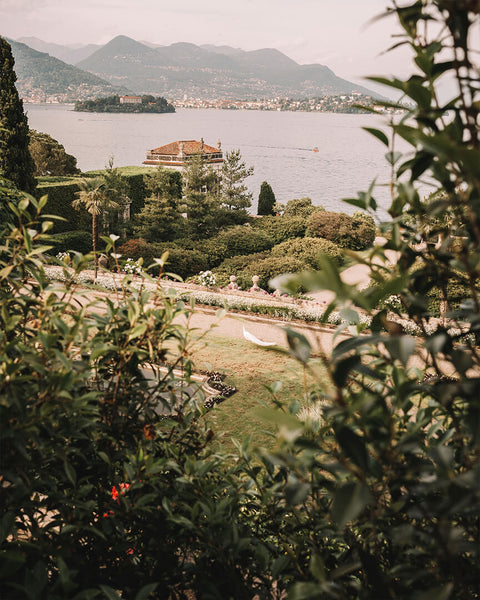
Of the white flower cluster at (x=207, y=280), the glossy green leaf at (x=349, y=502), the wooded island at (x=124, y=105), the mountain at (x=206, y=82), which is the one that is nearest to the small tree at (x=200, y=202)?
the white flower cluster at (x=207, y=280)

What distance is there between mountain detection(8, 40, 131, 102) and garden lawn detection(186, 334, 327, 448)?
117994mm

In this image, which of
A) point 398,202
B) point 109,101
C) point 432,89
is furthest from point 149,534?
point 109,101

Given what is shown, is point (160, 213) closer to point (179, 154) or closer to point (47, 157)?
point (47, 157)

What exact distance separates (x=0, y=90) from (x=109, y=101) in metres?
87.9

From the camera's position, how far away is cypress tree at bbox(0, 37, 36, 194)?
15.3m

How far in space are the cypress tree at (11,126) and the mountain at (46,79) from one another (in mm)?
107001

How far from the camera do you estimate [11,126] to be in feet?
51.6

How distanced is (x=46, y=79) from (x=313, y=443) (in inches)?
5216

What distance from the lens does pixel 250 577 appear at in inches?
56.3

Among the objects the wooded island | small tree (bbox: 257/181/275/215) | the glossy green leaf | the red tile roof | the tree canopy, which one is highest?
the wooded island

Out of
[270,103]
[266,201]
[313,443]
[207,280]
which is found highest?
[270,103]

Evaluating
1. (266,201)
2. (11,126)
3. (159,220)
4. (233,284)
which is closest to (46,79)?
(266,201)

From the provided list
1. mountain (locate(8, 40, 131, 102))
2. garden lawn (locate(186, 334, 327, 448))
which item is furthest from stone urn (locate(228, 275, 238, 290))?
mountain (locate(8, 40, 131, 102))

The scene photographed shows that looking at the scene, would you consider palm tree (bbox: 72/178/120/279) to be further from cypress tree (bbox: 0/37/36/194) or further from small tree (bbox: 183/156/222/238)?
small tree (bbox: 183/156/222/238)
